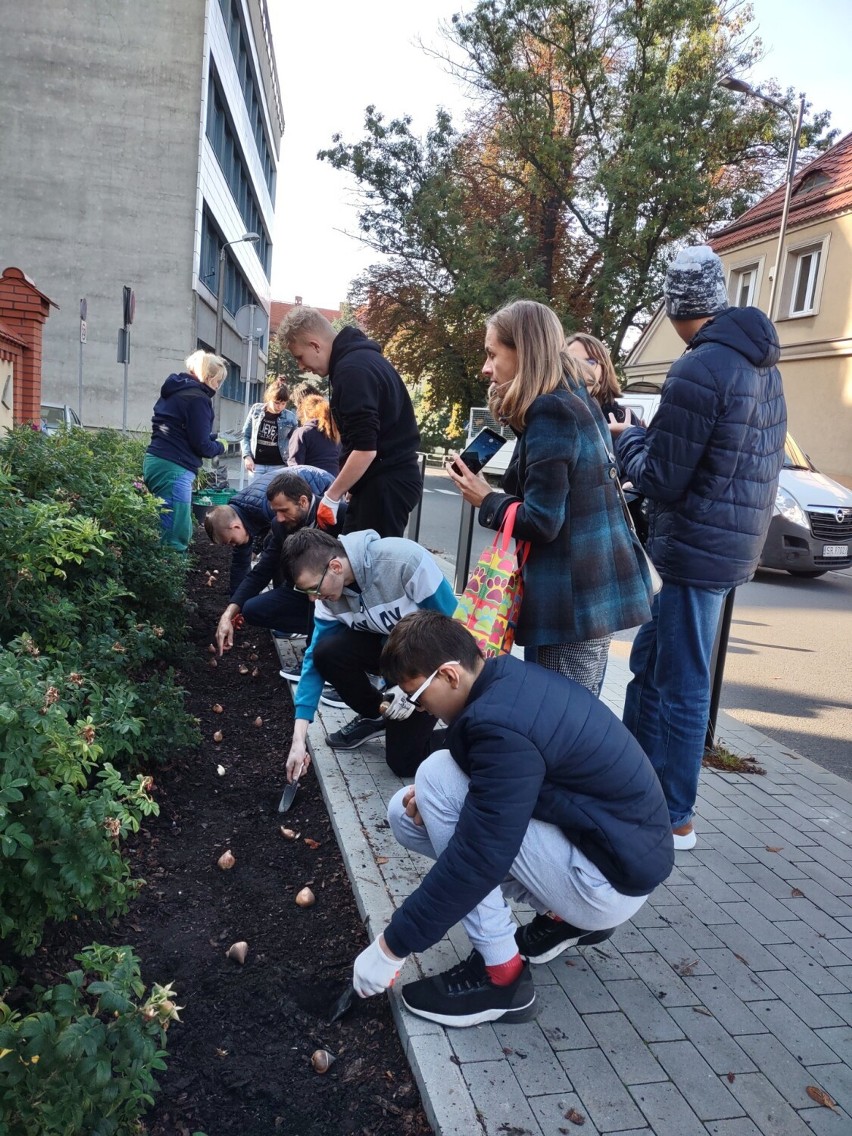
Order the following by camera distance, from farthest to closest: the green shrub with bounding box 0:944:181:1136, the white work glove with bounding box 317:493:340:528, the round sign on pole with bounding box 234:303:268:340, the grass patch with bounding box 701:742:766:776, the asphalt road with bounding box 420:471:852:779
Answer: the round sign on pole with bounding box 234:303:268:340 < the asphalt road with bounding box 420:471:852:779 < the grass patch with bounding box 701:742:766:776 < the white work glove with bounding box 317:493:340:528 < the green shrub with bounding box 0:944:181:1136

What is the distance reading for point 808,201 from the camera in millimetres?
21406

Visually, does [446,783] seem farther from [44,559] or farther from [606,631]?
[44,559]

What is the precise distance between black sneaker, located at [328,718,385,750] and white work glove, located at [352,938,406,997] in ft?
6.74

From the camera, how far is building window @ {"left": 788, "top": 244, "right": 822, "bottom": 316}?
21203mm

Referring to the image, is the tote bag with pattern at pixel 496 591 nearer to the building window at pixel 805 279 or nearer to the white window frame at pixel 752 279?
the building window at pixel 805 279

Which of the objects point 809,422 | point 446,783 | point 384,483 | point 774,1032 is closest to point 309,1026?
point 446,783

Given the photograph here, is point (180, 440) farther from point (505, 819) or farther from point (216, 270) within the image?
point (216, 270)

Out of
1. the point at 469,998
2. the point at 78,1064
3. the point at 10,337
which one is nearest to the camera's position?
the point at 78,1064

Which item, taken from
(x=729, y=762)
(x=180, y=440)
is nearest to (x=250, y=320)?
(x=180, y=440)

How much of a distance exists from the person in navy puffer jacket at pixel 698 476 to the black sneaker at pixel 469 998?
4.01 ft

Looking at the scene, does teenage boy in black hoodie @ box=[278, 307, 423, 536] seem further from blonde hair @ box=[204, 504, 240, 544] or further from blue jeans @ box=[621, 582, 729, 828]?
blue jeans @ box=[621, 582, 729, 828]

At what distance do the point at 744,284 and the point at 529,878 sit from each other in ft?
83.5

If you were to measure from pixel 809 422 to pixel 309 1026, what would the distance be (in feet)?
69.5

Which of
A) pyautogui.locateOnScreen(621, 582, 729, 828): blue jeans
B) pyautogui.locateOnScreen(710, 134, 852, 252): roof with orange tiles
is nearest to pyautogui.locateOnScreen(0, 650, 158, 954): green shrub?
pyautogui.locateOnScreen(621, 582, 729, 828): blue jeans
